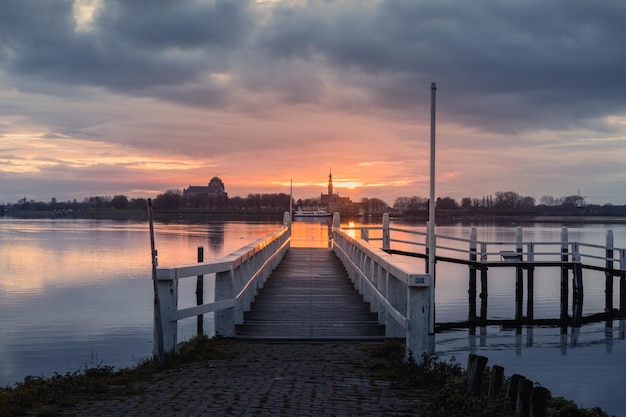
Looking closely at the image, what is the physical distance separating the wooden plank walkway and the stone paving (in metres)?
1.68

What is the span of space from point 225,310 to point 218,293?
1.67 feet

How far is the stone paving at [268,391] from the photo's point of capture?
6.88 metres

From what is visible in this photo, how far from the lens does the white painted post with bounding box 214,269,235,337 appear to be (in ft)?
36.2

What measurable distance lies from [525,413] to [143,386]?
14.2 feet

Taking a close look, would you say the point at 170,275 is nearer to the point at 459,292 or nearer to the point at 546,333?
the point at 546,333

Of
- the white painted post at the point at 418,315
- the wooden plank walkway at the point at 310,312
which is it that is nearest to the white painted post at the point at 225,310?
the wooden plank walkway at the point at 310,312

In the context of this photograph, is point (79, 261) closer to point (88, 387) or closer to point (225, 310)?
point (225, 310)

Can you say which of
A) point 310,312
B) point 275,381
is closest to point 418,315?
point 275,381

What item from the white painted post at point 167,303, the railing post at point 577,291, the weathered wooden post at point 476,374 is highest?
the white painted post at point 167,303

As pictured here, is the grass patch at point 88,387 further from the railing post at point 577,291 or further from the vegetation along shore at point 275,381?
the railing post at point 577,291

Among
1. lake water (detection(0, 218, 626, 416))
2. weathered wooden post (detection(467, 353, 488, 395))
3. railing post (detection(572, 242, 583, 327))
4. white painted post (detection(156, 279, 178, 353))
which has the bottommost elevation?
lake water (detection(0, 218, 626, 416))

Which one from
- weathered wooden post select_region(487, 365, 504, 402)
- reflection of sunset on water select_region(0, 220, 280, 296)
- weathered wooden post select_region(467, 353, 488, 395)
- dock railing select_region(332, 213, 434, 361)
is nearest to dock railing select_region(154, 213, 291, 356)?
dock railing select_region(332, 213, 434, 361)

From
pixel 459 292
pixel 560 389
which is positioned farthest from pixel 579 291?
pixel 560 389

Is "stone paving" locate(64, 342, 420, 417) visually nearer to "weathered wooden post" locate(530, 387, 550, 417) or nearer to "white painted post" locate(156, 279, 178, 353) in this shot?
"white painted post" locate(156, 279, 178, 353)
